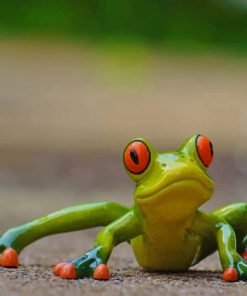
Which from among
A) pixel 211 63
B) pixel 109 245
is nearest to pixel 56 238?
pixel 109 245

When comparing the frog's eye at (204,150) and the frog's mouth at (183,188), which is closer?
the frog's mouth at (183,188)

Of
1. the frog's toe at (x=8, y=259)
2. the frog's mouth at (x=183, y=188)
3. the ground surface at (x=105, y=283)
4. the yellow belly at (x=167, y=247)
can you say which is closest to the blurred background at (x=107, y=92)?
the ground surface at (x=105, y=283)

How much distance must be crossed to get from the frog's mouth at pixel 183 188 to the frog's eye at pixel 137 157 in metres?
0.09

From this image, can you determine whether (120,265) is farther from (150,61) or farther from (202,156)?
(150,61)

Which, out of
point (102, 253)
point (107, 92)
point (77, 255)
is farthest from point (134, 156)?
point (107, 92)

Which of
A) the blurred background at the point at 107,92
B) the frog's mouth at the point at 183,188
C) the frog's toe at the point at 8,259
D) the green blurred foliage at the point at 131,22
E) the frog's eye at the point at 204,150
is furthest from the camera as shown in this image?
the green blurred foliage at the point at 131,22

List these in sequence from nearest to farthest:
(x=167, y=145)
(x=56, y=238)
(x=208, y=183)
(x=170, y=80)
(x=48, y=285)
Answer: (x=48, y=285) → (x=208, y=183) → (x=56, y=238) → (x=167, y=145) → (x=170, y=80)

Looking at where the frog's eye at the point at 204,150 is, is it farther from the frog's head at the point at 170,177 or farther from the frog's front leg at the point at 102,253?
the frog's front leg at the point at 102,253

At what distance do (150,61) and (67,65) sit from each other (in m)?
1.32

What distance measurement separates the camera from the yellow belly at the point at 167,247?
8.55 ft

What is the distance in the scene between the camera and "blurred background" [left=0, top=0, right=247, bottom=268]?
23.5 ft

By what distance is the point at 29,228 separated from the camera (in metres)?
2.85

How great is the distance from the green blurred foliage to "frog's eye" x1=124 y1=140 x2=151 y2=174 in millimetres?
11871

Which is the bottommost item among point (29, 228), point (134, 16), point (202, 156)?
point (29, 228)
